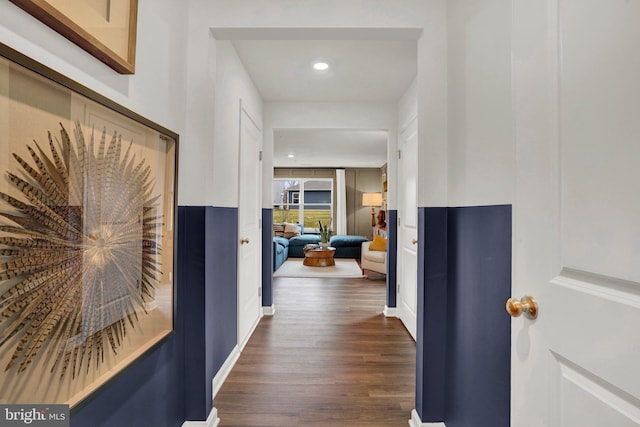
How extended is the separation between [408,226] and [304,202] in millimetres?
6267

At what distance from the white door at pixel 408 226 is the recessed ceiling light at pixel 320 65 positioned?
89 centimetres

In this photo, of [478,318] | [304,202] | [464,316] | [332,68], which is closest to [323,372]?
[464,316]

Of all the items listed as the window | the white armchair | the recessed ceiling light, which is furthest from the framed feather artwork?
the window

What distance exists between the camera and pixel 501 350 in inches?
46.5

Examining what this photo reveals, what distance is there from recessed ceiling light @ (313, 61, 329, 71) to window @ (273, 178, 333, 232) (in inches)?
258

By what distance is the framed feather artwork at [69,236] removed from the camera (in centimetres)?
72

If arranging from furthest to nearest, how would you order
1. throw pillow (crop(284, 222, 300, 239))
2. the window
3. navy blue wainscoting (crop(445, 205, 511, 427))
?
the window → throw pillow (crop(284, 222, 300, 239)) → navy blue wainscoting (crop(445, 205, 511, 427))

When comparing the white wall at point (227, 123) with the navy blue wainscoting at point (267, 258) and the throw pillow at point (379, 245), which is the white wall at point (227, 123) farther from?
the throw pillow at point (379, 245)

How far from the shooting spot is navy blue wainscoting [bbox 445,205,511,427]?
3.87 feet

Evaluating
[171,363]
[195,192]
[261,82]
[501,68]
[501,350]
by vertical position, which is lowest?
[171,363]

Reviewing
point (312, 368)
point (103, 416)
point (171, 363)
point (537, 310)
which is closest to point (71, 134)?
point (103, 416)

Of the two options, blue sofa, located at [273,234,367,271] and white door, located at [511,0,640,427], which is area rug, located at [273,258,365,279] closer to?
blue sofa, located at [273,234,367,271]

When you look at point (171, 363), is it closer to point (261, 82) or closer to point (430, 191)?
point (430, 191)

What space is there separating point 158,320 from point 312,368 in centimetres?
134
